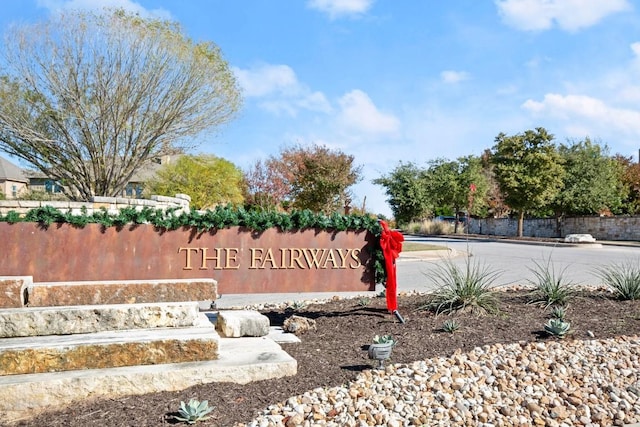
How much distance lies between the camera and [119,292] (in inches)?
211

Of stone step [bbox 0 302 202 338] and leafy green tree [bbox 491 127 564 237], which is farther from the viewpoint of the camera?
leafy green tree [bbox 491 127 564 237]

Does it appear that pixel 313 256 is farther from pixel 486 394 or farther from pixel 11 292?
pixel 11 292

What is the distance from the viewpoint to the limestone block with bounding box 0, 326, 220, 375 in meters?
3.99

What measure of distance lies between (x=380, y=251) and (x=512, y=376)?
96.9 inches

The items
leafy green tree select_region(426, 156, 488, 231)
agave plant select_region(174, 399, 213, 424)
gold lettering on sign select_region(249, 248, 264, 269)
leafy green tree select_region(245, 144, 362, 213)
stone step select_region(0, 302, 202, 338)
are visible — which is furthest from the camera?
leafy green tree select_region(426, 156, 488, 231)

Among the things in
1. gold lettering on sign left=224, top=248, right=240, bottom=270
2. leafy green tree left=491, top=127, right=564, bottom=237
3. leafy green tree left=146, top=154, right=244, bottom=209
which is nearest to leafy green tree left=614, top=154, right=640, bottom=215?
leafy green tree left=491, top=127, right=564, bottom=237

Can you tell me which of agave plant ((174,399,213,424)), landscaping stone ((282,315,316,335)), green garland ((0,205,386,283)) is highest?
green garland ((0,205,386,283))

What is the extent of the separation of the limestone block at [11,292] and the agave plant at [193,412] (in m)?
2.40

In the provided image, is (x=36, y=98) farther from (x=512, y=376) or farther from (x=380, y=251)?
(x=512, y=376)

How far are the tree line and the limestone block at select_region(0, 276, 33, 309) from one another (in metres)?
27.8

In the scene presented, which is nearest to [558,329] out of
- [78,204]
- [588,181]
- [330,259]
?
[330,259]

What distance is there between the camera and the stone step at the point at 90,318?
441 cm

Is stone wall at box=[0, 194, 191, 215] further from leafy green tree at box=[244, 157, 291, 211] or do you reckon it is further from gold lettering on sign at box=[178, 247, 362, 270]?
leafy green tree at box=[244, 157, 291, 211]

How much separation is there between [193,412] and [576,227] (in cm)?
3731
